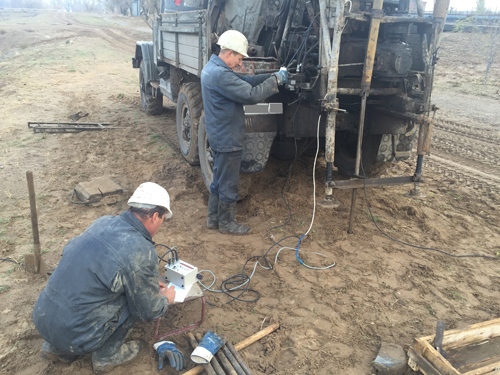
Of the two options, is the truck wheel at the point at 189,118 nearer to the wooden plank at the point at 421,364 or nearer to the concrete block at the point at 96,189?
the concrete block at the point at 96,189

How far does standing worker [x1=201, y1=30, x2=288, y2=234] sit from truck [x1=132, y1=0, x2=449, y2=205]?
21 cm

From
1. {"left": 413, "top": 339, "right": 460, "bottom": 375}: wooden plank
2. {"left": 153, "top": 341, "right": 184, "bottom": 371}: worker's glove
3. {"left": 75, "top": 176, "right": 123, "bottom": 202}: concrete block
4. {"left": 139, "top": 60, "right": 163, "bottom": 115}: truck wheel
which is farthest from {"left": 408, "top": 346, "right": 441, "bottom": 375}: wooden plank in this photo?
{"left": 139, "top": 60, "right": 163, "bottom": 115}: truck wheel

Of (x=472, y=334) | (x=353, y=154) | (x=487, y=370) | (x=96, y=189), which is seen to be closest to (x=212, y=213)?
(x=96, y=189)

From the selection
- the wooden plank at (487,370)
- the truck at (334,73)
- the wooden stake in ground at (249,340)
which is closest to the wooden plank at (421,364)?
the wooden plank at (487,370)

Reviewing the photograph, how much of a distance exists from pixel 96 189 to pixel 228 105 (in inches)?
90.9

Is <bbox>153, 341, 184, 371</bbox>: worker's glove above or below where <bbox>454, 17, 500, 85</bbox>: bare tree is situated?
below

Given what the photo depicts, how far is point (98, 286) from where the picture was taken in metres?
2.47

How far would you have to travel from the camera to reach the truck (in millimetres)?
3990

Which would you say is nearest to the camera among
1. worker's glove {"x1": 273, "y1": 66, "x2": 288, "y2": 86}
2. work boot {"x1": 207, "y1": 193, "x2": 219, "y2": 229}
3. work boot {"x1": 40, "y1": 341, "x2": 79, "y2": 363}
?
work boot {"x1": 40, "y1": 341, "x2": 79, "y2": 363}

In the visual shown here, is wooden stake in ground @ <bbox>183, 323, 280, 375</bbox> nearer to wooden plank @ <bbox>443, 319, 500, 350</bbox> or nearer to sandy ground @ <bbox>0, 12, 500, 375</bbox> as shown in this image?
sandy ground @ <bbox>0, 12, 500, 375</bbox>

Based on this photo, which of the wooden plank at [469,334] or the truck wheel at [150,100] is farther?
the truck wheel at [150,100]

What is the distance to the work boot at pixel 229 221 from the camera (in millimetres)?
4594

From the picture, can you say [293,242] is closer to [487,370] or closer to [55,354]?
[487,370]

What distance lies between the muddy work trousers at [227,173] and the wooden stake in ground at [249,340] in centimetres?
177
